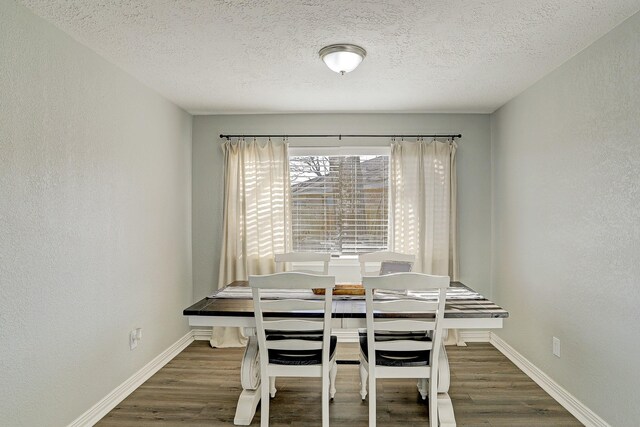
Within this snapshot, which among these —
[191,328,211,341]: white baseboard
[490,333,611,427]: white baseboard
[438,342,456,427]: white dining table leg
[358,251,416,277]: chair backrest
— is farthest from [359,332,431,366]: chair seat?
[191,328,211,341]: white baseboard

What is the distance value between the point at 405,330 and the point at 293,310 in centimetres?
A: 67

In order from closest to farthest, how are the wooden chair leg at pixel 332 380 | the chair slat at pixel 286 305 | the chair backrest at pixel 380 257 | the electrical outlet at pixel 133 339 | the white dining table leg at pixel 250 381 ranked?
the chair slat at pixel 286 305 → the white dining table leg at pixel 250 381 → the wooden chair leg at pixel 332 380 → the electrical outlet at pixel 133 339 → the chair backrest at pixel 380 257

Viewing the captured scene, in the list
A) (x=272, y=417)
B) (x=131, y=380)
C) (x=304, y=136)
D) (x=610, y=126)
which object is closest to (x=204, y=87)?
(x=304, y=136)

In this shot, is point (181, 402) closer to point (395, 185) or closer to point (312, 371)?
point (312, 371)

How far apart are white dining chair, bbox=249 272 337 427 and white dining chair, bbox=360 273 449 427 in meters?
0.26

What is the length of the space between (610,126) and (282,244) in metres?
3.08

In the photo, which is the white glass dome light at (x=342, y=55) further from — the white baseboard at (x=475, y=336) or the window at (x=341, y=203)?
the white baseboard at (x=475, y=336)

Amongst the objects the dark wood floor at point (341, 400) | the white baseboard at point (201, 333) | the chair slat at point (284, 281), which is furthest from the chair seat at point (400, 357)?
the white baseboard at point (201, 333)

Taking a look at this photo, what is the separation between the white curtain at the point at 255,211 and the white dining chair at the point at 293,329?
6.26 feet

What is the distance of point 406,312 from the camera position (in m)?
2.51

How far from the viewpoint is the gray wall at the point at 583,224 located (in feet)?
7.98

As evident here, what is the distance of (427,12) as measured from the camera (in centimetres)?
234

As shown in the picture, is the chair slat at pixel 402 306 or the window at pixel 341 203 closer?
the chair slat at pixel 402 306

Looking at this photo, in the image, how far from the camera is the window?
4.70m
